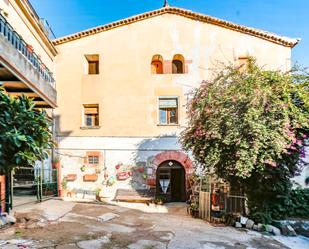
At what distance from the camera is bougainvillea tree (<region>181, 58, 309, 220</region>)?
29.2ft


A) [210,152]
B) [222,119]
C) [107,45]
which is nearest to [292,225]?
[210,152]

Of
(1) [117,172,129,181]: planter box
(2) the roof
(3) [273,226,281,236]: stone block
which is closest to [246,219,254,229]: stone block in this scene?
(3) [273,226,281,236]: stone block

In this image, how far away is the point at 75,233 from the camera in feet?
24.8

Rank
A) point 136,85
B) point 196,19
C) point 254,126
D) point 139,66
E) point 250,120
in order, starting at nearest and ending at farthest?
1. point 254,126
2. point 250,120
3. point 136,85
4. point 139,66
5. point 196,19

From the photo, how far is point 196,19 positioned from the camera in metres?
15.7

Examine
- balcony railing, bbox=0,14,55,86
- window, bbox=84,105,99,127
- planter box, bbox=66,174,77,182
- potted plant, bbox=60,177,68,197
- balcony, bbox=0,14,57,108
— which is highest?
balcony railing, bbox=0,14,55,86

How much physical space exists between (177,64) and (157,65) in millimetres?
1123

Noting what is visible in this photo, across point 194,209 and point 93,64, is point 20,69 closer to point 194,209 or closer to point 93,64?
point 194,209

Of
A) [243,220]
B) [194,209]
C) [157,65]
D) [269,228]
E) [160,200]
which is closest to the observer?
[269,228]

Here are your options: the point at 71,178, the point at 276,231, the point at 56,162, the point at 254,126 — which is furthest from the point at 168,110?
the point at 276,231

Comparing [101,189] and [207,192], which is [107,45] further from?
[207,192]

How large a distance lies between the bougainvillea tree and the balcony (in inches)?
226

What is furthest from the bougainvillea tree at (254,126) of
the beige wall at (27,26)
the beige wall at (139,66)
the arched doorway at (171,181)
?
the beige wall at (27,26)

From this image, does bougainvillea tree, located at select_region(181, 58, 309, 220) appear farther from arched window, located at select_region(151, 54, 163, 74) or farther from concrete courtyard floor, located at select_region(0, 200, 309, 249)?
arched window, located at select_region(151, 54, 163, 74)
